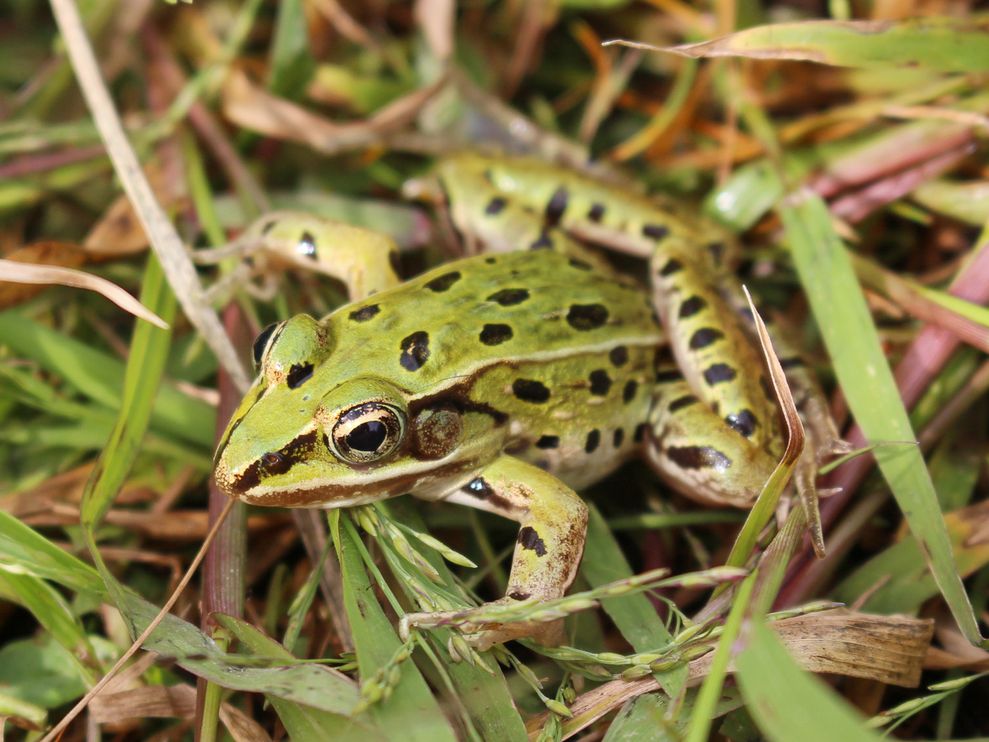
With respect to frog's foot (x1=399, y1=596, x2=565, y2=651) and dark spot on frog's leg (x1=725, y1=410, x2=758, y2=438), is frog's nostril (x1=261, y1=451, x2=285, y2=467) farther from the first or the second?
dark spot on frog's leg (x1=725, y1=410, x2=758, y2=438)

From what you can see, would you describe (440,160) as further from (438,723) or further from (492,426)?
(438,723)

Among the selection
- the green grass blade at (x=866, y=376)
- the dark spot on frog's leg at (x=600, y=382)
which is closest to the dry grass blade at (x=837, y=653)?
the green grass blade at (x=866, y=376)

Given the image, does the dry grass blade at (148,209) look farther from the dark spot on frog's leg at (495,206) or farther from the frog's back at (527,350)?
the dark spot on frog's leg at (495,206)

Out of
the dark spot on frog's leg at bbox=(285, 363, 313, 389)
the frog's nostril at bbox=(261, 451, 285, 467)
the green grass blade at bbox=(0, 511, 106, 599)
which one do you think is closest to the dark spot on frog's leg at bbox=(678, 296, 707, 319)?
the dark spot on frog's leg at bbox=(285, 363, 313, 389)

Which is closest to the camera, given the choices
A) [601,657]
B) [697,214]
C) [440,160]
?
[601,657]

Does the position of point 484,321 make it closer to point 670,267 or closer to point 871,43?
point 670,267

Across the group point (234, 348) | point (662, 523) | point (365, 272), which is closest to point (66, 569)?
point (234, 348)
